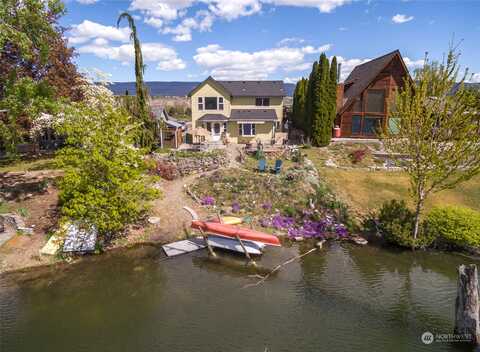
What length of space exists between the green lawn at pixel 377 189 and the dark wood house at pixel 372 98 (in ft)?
33.5

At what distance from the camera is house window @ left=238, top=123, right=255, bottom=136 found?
121ft

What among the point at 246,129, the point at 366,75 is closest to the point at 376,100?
the point at 366,75

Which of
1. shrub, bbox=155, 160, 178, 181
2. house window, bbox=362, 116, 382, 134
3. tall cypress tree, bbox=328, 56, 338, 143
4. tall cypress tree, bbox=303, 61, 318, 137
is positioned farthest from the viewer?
house window, bbox=362, 116, 382, 134

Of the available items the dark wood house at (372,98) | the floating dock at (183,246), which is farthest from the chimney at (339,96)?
the floating dock at (183,246)

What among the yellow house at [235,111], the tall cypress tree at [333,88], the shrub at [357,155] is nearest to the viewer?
the shrub at [357,155]

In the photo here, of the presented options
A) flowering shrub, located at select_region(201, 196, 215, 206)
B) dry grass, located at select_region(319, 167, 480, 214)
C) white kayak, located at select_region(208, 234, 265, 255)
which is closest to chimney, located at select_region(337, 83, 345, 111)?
dry grass, located at select_region(319, 167, 480, 214)

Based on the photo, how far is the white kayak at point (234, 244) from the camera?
15.7 meters

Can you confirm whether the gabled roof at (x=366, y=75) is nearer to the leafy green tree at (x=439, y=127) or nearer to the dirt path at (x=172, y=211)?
the leafy green tree at (x=439, y=127)

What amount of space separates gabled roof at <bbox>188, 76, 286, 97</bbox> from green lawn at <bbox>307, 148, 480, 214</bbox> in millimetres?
14934

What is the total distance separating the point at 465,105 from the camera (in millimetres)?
13945

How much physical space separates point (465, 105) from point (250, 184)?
44.1ft

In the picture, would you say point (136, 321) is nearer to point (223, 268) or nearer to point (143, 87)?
point (223, 268)

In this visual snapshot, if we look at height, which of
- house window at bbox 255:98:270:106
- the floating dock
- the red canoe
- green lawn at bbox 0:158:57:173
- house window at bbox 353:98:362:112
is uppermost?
house window at bbox 255:98:270:106

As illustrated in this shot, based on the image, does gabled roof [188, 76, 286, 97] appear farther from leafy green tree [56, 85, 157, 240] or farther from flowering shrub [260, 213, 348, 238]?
flowering shrub [260, 213, 348, 238]
